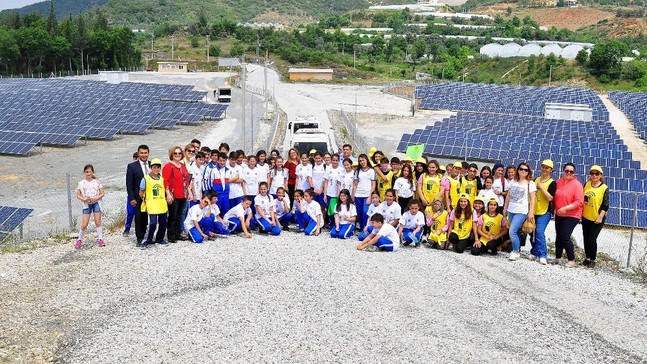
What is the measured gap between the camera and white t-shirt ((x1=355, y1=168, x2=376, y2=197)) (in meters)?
12.7

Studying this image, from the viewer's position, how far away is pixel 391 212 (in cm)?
1203

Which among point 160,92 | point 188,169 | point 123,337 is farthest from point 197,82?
point 123,337

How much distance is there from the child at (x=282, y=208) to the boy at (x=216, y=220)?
3.52ft

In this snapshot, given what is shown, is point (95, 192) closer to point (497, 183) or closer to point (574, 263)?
point (497, 183)

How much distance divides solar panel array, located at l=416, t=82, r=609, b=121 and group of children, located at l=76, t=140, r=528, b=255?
37.9m

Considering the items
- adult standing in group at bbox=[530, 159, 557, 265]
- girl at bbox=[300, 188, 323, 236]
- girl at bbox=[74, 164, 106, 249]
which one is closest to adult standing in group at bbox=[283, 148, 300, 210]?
girl at bbox=[300, 188, 323, 236]

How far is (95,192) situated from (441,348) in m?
6.75

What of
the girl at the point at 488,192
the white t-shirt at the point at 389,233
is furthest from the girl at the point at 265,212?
the girl at the point at 488,192

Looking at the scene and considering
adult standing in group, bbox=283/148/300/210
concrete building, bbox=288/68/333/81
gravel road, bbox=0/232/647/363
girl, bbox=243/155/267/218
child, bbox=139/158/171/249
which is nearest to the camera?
gravel road, bbox=0/232/647/363

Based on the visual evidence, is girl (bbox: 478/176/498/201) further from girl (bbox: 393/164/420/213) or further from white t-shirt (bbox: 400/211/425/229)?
Result: girl (bbox: 393/164/420/213)

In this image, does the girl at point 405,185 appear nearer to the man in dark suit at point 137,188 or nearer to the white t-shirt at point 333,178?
the white t-shirt at point 333,178

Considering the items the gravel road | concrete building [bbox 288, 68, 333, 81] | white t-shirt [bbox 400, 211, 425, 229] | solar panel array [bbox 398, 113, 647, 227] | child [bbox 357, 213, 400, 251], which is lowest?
solar panel array [bbox 398, 113, 647, 227]

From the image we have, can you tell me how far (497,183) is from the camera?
12188mm

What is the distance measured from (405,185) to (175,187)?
4.09 m
